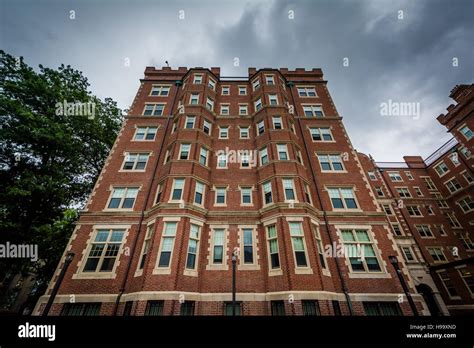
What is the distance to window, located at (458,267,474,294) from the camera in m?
22.5

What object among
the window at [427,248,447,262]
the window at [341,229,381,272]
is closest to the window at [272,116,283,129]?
the window at [341,229,381,272]

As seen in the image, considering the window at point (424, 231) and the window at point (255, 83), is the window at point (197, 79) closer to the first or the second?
the window at point (255, 83)

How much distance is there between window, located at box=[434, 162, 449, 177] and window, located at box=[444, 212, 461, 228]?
7.88m

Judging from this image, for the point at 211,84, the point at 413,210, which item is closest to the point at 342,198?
the point at 211,84

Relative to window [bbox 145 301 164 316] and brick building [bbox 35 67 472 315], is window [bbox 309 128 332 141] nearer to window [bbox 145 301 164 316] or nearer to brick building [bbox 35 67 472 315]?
brick building [bbox 35 67 472 315]

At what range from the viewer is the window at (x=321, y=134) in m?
19.7

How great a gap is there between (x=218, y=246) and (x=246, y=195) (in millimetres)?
4615

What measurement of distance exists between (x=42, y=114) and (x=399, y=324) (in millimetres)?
25494

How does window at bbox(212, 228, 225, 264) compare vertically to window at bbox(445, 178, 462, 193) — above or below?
below

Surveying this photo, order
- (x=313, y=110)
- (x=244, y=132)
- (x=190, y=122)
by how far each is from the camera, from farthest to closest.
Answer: (x=313, y=110)
(x=244, y=132)
(x=190, y=122)

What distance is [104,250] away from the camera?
13195 mm

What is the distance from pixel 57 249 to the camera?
1561 cm

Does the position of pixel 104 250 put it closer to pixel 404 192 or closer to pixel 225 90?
pixel 225 90

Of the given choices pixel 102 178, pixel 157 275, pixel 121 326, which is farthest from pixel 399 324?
pixel 102 178
